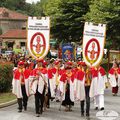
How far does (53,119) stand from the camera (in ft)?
52.7

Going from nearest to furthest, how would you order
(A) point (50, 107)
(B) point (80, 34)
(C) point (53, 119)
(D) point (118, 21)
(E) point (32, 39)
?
(C) point (53, 119)
(E) point (32, 39)
(A) point (50, 107)
(D) point (118, 21)
(B) point (80, 34)

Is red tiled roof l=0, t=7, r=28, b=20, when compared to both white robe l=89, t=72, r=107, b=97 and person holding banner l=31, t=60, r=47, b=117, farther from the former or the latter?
person holding banner l=31, t=60, r=47, b=117

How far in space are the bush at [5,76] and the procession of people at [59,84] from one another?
4.16 metres

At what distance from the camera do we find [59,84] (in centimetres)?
1809

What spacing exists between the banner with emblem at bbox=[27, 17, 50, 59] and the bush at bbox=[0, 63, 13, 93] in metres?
5.34

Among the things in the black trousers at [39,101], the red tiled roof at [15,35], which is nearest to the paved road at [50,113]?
the black trousers at [39,101]

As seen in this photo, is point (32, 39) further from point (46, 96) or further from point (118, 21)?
point (118, 21)

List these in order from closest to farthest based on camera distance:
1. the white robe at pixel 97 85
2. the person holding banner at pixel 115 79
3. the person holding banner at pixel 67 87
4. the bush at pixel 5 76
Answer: the white robe at pixel 97 85 → the person holding banner at pixel 67 87 → the bush at pixel 5 76 → the person holding banner at pixel 115 79

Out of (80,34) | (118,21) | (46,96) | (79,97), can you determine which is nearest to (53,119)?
(79,97)

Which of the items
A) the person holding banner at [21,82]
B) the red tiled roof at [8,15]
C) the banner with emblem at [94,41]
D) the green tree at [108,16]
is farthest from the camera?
the red tiled roof at [8,15]

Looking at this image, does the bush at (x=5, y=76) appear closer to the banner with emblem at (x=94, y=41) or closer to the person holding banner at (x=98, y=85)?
the person holding banner at (x=98, y=85)

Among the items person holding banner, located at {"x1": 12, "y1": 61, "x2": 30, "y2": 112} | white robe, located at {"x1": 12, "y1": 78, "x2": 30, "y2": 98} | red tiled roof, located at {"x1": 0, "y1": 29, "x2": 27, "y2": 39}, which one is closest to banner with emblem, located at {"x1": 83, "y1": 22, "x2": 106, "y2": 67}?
person holding banner, located at {"x1": 12, "y1": 61, "x2": 30, "y2": 112}

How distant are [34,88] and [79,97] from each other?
1.51m

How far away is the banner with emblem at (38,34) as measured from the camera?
1767 cm
